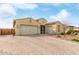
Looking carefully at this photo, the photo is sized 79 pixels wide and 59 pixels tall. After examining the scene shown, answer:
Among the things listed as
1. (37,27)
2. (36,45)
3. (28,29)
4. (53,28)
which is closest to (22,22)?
(28,29)

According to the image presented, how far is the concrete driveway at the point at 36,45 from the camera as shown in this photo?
6664mm

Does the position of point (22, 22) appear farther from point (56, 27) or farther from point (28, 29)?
point (56, 27)

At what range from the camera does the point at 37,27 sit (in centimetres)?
752

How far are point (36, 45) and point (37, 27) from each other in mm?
871

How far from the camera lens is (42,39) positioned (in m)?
7.15

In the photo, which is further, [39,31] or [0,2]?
[39,31]

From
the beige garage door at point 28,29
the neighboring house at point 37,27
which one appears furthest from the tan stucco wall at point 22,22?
the beige garage door at point 28,29

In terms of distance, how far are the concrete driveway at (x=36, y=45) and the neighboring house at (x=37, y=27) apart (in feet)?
0.81

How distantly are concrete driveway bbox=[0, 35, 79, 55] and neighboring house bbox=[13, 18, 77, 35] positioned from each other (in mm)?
247

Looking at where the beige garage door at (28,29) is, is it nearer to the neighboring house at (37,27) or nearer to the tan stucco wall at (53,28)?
the neighboring house at (37,27)

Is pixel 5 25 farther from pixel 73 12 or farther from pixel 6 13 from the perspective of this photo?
pixel 73 12

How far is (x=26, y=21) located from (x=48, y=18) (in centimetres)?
81
